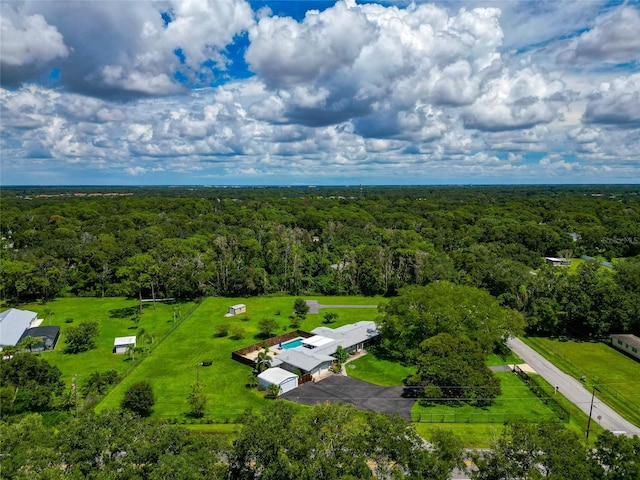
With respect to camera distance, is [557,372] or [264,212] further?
[264,212]

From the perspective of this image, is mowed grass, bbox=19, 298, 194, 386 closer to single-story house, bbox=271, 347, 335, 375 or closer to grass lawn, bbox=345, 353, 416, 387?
single-story house, bbox=271, 347, 335, 375

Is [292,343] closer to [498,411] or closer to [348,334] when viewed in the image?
[348,334]

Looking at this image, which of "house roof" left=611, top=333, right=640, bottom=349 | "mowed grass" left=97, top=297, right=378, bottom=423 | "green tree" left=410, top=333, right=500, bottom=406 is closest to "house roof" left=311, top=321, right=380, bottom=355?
"mowed grass" left=97, top=297, right=378, bottom=423

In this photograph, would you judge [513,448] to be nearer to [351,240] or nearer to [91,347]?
[91,347]

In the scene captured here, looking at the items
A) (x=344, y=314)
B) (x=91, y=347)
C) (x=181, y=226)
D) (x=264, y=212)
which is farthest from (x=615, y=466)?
(x=264, y=212)

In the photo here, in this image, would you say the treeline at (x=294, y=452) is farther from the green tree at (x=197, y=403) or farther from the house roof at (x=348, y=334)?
the house roof at (x=348, y=334)

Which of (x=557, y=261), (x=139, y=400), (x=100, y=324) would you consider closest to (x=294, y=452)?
(x=139, y=400)
